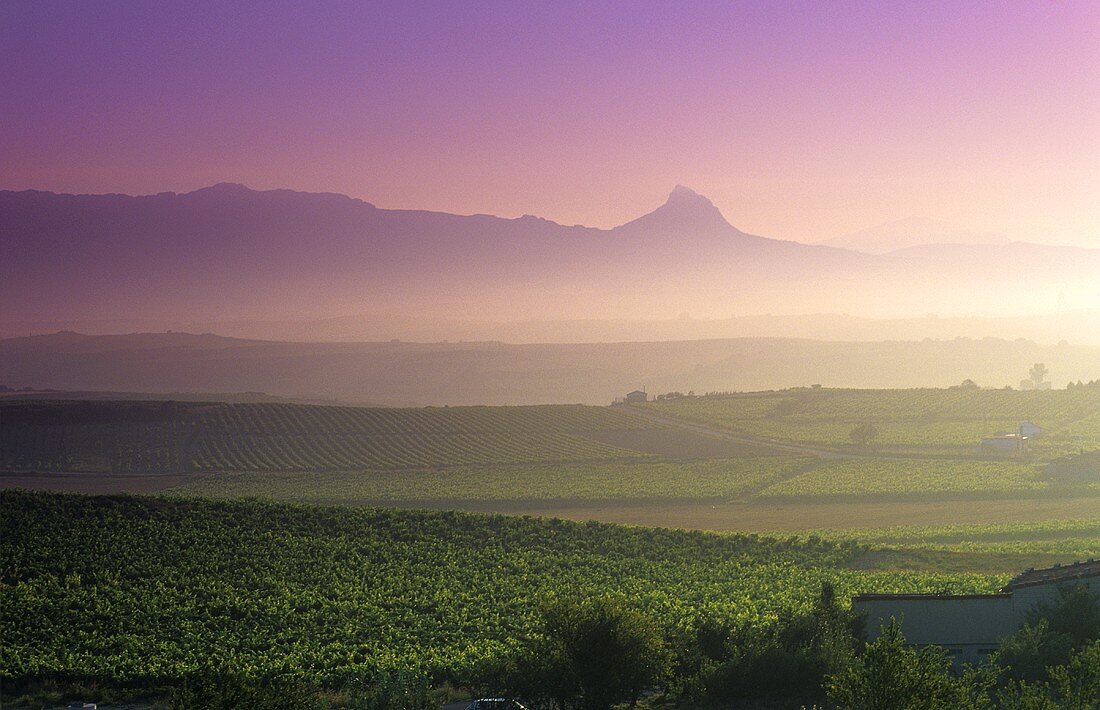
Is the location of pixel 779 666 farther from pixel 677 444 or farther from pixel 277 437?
pixel 277 437

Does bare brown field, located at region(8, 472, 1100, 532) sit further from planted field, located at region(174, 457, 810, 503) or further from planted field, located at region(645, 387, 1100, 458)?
planted field, located at region(645, 387, 1100, 458)

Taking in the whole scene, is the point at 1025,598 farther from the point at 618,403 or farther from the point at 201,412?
the point at 618,403

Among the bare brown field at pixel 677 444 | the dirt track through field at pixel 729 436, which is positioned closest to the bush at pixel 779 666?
the bare brown field at pixel 677 444

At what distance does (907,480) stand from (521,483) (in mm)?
26736

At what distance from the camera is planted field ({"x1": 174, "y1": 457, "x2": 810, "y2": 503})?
6419 cm

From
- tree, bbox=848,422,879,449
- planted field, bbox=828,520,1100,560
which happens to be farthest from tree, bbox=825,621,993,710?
tree, bbox=848,422,879,449

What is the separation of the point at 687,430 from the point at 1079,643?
75.9 metres

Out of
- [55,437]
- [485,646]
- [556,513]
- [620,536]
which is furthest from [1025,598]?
[55,437]

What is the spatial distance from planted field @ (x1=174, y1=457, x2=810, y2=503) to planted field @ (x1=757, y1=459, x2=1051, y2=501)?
2763 millimetres

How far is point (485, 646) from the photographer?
27812mm

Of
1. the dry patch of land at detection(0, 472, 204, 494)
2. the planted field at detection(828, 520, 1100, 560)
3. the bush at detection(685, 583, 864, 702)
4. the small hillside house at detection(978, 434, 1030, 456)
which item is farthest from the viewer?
the small hillside house at detection(978, 434, 1030, 456)

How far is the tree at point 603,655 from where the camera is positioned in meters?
20.6

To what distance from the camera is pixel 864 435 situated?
285 ft

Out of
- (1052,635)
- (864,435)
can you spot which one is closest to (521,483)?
(864,435)
